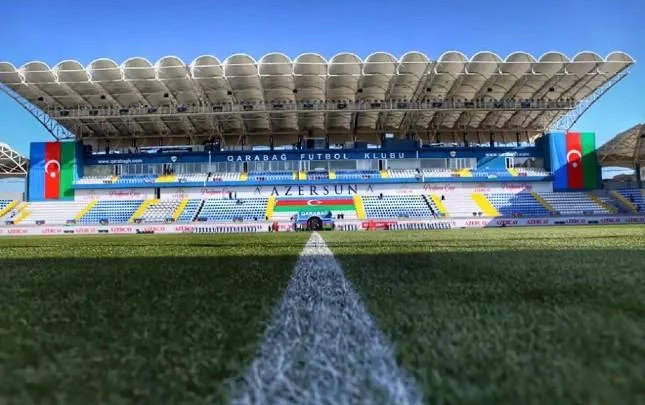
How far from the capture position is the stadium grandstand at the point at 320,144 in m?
30.4

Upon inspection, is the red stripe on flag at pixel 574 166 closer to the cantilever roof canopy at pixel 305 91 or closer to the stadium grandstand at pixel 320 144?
the stadium grandstand at pixel 320 144

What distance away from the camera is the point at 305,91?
1305 inches

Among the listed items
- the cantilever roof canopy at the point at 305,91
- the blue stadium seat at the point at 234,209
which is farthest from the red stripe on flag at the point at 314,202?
the cantilever roof canopy at the point at 305,91

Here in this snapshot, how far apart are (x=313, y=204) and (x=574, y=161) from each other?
1951 centimetres

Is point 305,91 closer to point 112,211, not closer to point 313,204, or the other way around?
point 313,204

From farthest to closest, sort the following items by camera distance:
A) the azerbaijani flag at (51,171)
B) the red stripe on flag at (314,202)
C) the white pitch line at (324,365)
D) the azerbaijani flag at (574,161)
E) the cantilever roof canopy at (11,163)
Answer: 1. the azerbaijani flag at (574,161)
2. the azerbaijani flag at (51,171)
3. the cantilever roof canopy at (11,163)
4. the red stripe on flag at (314,202)
5. the white pitch line at (324,365)

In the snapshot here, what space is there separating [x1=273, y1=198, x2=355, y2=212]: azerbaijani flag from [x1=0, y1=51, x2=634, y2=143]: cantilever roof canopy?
6.02 metres

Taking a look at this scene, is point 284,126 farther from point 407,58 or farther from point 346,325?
point 346,325

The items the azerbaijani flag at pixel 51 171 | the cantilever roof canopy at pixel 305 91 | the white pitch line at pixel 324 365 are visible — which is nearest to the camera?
the white pitch line at pixel 324 365

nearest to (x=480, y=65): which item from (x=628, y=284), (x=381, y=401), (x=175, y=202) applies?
(x=175, y=202)

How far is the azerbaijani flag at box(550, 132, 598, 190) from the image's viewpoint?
36.6 metres

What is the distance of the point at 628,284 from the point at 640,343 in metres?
1.64

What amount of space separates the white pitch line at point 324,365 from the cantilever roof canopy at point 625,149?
38911mm

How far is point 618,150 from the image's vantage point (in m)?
37.3
